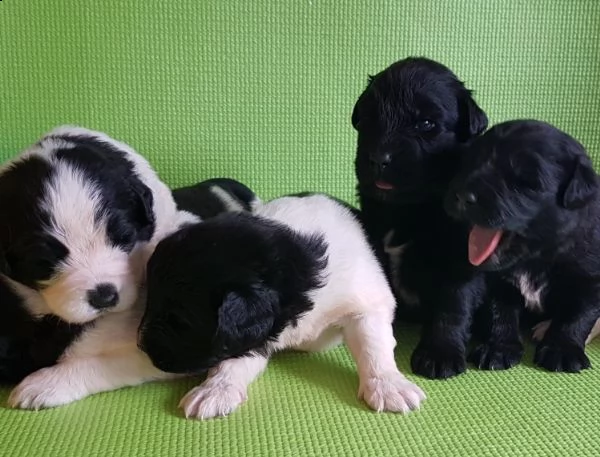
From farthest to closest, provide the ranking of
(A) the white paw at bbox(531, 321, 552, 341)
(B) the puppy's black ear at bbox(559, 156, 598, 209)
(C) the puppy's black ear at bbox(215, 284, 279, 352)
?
(A) the white paw at bbox(531, 321, 552, 341) < (B) the puppy's black ear at bbox(559, 156, 598, 209) < (C) the puppy's black ear at bbox(215, 284, 279, 352)

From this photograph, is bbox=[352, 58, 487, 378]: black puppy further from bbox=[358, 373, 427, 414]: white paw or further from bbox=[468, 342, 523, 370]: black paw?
bbox=[358, 373, 427, 414]: white paw

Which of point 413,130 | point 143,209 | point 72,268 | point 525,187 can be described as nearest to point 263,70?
point 413,130

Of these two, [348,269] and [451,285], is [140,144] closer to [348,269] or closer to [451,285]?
[348,269]

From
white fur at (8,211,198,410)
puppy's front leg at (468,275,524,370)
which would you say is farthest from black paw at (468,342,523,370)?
white fur at (8,211,198,410)

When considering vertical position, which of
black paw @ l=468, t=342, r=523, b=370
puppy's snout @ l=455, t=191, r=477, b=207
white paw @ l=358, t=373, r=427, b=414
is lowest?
black paw @ l=468, t=342, r=523, b=370

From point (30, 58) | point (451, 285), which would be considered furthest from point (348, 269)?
point (30, 58)

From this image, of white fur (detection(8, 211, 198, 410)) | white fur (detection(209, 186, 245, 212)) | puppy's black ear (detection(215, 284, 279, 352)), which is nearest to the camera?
puppy's black ear (detection(215, 284, 279, 352))
